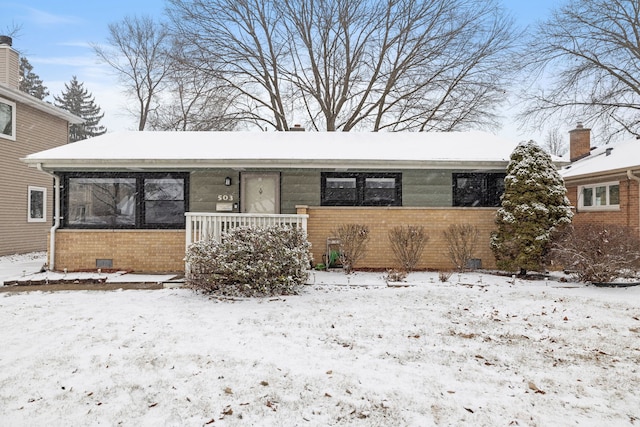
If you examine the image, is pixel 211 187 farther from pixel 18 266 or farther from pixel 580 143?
pixel 580 143

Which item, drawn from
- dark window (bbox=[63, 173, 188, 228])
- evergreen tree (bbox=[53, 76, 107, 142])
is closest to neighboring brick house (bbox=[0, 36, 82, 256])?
dark window (bbox=[63, 173, 188, 228])

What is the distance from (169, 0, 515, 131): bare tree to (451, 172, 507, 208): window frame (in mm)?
11650

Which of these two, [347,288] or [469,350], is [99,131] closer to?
[347,288]

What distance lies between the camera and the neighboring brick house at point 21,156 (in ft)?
44.0

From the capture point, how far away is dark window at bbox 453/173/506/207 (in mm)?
9656

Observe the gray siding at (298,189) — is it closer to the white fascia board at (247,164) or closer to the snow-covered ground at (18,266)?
the white fascia board at (247,164)

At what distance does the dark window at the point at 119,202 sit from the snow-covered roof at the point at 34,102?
6.27 meters

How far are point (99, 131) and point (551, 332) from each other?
152ft

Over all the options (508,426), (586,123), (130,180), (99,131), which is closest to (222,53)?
(130,180)

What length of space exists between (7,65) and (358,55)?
49.1ft

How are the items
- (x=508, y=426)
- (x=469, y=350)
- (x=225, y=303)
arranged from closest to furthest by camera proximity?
1. (x=508, y=426)
2. (x=469, y=350)
3. (x=225, y=303)

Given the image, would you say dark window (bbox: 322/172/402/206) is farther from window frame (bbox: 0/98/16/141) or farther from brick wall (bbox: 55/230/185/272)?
window frame (bbox: 0/98/16/141)

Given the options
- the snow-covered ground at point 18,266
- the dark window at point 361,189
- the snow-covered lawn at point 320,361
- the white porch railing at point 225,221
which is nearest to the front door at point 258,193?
the dark window at point 361,189

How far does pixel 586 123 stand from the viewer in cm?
1992
